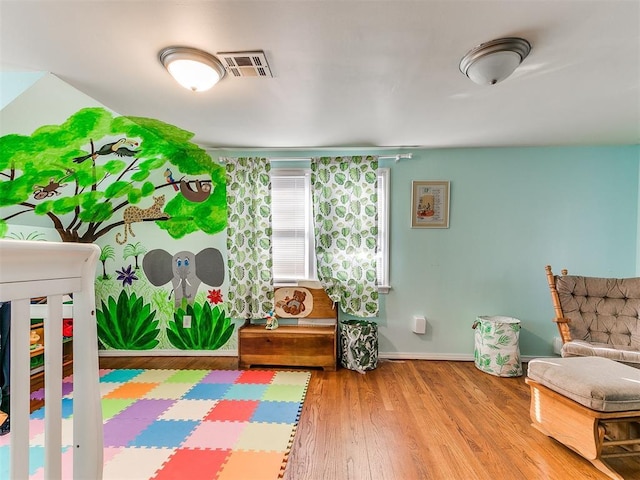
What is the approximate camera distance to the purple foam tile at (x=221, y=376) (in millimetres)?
2699

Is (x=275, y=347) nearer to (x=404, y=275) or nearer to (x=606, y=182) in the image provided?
(x=404, y=275)

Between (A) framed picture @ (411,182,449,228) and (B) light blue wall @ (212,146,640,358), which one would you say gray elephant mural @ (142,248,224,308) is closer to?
(B) light blue wall @ (212,146,640,358)

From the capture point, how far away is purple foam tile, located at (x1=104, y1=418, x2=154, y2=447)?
72.9 inches

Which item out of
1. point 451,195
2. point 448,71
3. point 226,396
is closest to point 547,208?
point 451,195

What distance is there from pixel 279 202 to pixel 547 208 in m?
2.68

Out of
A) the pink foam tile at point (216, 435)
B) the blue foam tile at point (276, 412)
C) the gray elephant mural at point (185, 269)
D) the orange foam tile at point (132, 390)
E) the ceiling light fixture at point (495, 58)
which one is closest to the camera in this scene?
the ceiling light fixture at point (495, 58)

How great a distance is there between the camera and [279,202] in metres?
3.29

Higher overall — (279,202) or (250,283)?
(279,202)

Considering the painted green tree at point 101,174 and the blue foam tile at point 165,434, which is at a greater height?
the painted green tree at point 101,174

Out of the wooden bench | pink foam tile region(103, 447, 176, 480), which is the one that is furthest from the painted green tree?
pink foam tile region(103, 447, 176, 480)

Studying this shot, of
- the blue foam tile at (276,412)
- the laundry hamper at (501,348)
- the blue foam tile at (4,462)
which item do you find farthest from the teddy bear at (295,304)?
the blue foam tile at (4,462)

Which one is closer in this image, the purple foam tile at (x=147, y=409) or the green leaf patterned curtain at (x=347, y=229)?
the purple foam tile at (x=147, y=409)

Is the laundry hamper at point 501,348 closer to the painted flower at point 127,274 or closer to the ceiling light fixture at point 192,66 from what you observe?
the ceiling light fixture at point 192,66

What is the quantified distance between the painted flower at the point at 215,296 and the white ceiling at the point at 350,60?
1.62 meters
